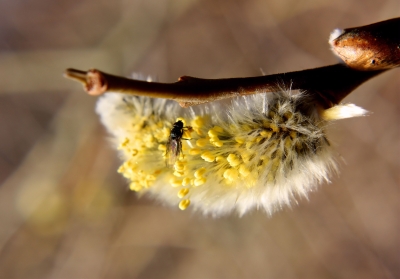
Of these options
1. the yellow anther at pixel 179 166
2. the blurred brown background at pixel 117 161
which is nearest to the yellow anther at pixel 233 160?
the yellow anther at pixel 179 166

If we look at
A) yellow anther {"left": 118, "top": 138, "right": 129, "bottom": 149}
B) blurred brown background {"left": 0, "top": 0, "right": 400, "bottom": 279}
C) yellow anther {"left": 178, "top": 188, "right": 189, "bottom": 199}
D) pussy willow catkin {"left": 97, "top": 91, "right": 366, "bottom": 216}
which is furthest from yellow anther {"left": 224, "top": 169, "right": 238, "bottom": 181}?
blurred brown background {"left": 0, "top": 0, "right": 400, "bottom": 279}

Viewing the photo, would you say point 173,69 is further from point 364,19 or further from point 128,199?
point 364,19

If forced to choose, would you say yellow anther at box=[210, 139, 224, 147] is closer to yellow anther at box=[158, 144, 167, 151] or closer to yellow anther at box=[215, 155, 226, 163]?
yellow anther at box=[215, 155, 226, 163]

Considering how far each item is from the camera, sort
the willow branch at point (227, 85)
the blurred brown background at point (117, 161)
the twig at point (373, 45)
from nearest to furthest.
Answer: the willow branch at point (227, 85) < the twig at point (373, 45) < the blurred brown background at point (117, 161)

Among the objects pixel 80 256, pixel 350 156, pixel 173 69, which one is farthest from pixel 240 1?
pixel 80 256

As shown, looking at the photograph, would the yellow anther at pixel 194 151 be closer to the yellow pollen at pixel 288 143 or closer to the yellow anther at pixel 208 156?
the yellow anther at pixel 208 156

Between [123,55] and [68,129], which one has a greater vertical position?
[123,55]
